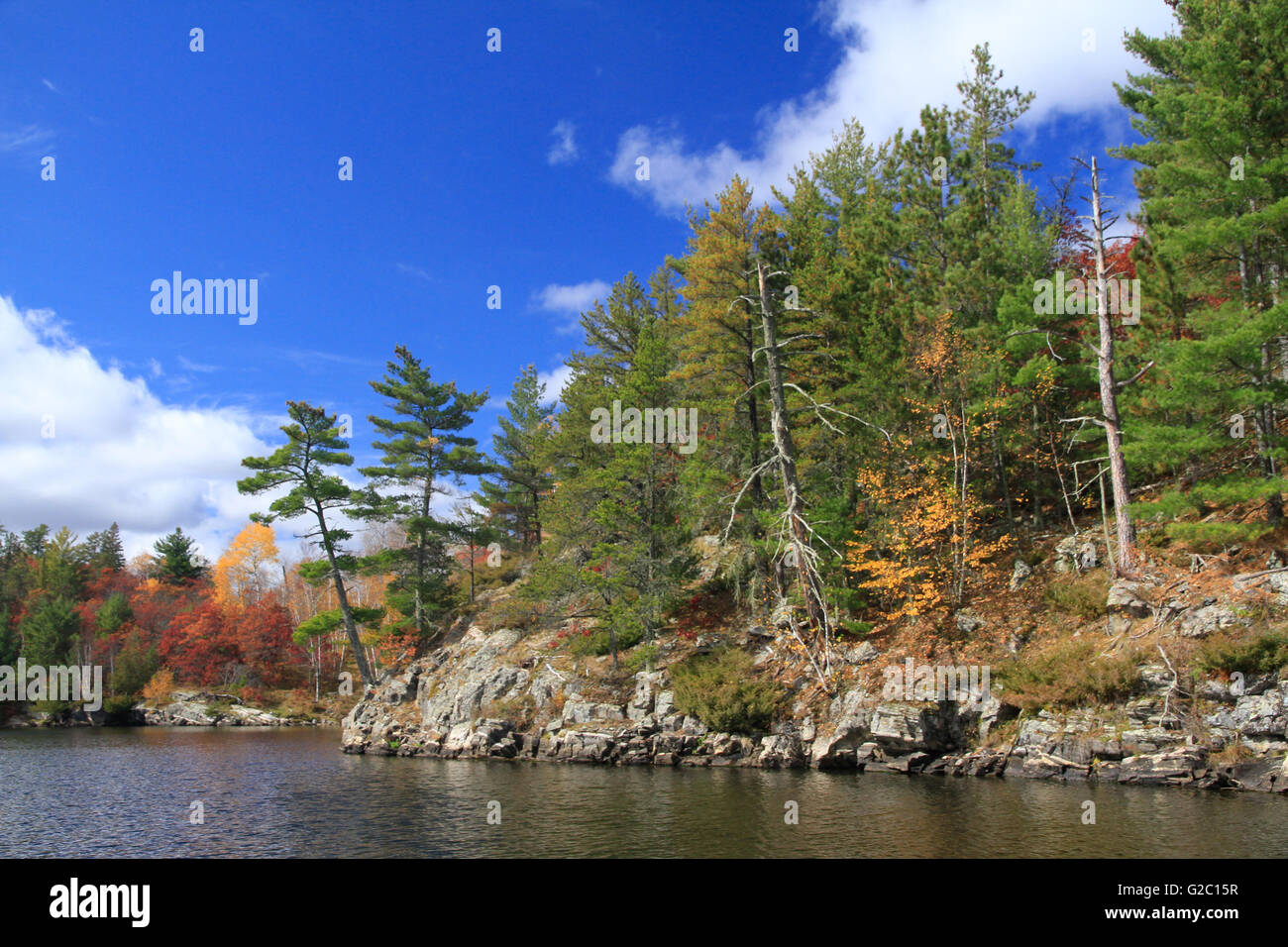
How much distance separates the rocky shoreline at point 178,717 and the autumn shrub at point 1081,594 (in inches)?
2117

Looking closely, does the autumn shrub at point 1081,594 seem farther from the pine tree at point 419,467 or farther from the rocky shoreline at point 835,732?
the pine tree at point 419,467

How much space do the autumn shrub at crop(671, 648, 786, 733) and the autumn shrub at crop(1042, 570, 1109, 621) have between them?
32.7 ft

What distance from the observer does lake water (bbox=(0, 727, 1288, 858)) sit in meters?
13.1

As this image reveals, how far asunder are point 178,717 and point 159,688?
4.24m

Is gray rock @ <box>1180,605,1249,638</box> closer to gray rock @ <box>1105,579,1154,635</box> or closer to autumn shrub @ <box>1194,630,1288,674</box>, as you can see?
autumn shrub @ <box>1194,630,1288,674</box>

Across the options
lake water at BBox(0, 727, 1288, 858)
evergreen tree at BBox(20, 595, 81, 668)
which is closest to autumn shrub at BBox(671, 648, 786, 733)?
lake water at BBox(0, 727, 1288, 858)

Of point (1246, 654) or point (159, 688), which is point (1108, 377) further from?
point (159, 688)

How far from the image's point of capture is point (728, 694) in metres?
25.5

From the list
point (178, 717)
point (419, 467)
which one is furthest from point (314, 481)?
point (178, 717)

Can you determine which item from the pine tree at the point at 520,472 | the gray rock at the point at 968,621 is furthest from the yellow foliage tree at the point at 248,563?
the gray rock at the point at 968,621

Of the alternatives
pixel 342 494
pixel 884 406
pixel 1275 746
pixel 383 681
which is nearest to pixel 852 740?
pixel 1275 746

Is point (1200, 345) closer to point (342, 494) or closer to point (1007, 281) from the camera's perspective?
point (1007, 281)

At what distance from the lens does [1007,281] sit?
2828 centimetres
